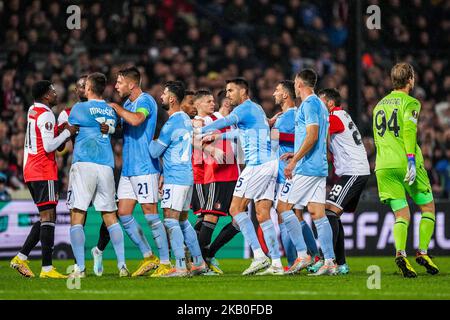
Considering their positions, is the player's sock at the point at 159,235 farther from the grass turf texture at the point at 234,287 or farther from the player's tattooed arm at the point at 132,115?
the player's tattooed arm at the point at 132,115

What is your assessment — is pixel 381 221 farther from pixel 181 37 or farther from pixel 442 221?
pixel 181 37

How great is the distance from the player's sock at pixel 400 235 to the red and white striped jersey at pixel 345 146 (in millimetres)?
1071

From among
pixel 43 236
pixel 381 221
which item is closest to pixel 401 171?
pixel 43 236

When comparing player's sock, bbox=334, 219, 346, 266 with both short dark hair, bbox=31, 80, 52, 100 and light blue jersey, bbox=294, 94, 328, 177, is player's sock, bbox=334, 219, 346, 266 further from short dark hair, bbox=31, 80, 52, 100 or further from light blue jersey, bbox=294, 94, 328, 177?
short dark hair, bbox=31, 80, 52, 100

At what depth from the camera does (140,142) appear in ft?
39.8

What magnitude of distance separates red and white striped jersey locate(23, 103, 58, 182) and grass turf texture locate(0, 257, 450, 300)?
4.24ft

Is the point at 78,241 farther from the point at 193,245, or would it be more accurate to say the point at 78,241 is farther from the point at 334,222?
the point at 334,222

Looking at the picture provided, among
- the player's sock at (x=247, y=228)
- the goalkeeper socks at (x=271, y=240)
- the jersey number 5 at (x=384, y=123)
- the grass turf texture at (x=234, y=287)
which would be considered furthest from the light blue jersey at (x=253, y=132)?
the grass turf texture at (x=234, y=287)

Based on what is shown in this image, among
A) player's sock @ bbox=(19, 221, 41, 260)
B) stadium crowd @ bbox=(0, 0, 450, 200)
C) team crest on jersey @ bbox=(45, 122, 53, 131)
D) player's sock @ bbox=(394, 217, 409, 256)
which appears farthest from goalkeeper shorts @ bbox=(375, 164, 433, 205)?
stadium crowd @ bbox=(0, 0, 450, 200)

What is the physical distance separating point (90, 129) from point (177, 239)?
5.52 feet

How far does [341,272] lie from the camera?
12.3 meters

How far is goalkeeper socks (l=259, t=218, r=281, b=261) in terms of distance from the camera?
39.9 ft

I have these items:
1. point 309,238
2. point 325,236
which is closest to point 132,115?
point 325,236
